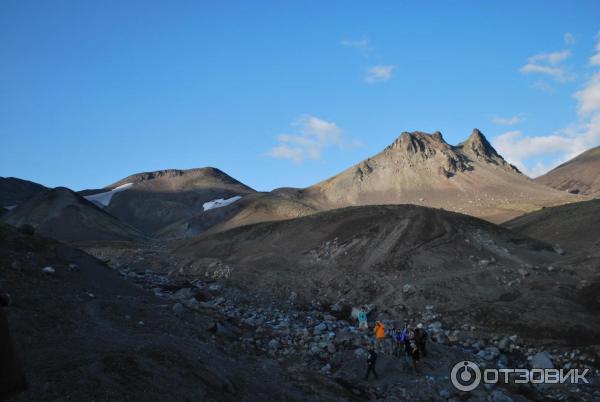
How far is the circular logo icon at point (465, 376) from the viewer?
58.1 feet

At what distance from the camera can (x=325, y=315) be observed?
2875 centimetres

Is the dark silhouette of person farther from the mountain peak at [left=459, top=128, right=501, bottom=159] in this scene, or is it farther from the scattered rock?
the mountain peak at [left=459, top=128, right=501, bottom=159]

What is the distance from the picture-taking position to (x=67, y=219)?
85000mm

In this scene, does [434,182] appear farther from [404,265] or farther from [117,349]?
[117,349]

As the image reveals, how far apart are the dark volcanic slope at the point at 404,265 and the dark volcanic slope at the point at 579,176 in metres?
131

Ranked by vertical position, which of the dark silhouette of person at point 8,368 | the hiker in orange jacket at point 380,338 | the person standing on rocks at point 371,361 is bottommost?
the person standing on rocks at point 371,361

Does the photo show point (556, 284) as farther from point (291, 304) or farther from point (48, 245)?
point (48, 245)

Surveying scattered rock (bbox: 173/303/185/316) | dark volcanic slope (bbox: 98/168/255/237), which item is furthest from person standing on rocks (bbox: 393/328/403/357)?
dark volcanic slope (bbox: 98/168/255/237)

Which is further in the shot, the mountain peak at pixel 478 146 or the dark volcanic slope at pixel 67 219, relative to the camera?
the mountain peak at pixel 478 146

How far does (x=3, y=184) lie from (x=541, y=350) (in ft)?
569

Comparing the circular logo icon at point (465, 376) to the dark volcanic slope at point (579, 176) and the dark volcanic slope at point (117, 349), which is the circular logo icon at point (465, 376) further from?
the dark volcanic slope at point (579, 176)

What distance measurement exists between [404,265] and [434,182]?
82.7m

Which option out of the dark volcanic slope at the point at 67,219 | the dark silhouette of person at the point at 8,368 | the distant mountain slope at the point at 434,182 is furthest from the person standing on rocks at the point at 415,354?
the distant mountain slope at the point at 434,182

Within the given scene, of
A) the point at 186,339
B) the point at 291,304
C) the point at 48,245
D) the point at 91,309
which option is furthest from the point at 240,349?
the point at 48,245
